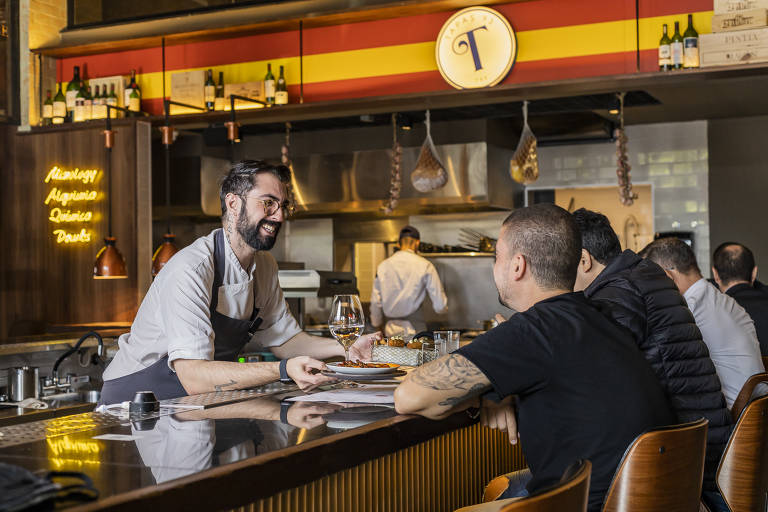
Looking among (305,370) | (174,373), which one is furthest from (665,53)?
(305,370)

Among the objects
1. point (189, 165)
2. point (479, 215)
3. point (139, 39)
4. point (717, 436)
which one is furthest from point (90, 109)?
point (717, 436)

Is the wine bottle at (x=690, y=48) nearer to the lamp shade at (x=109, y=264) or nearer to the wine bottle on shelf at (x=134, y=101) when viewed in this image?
the lamp shade at (x=109, y=264)

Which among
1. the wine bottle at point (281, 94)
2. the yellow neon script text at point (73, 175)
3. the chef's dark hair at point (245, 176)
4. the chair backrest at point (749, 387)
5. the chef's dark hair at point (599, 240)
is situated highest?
the wine bottle at point (281, 94)

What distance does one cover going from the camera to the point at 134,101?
267 inches

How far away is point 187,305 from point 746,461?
176 centimetres

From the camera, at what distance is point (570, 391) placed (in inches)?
74.1

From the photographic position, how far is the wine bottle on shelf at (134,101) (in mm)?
6777

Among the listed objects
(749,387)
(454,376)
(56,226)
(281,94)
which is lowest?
(749,387)

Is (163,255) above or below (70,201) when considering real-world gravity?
below

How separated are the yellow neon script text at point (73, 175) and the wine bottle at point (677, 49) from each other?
14.5 ft

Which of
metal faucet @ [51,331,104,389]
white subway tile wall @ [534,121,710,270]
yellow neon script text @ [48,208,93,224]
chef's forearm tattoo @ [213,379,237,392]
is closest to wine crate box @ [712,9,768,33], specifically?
white subway tile wall @ [534,121,710,270]

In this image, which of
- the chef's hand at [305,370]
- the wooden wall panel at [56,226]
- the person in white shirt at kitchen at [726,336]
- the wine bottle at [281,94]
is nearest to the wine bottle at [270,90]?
the wine bottle at [281,94]

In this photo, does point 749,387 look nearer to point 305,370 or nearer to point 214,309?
point 305,370

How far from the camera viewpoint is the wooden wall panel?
6.75 m
